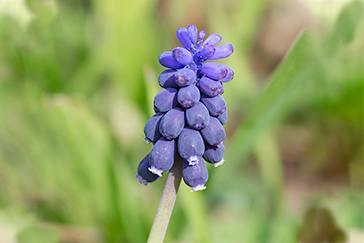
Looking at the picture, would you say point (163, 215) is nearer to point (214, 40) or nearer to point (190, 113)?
point (190, 113)

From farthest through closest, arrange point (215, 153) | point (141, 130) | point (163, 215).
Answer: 1. point (141, 130)
2. point (215, 153)
3. point (163, 215)

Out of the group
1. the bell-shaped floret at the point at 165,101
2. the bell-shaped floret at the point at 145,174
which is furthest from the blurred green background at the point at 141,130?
the bell-shaped floret at the point at 165,101

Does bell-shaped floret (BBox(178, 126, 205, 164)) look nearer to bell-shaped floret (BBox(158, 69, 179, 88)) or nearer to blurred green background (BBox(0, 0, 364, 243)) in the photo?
bell-shaped floret (BBox(158, 69, 179, 88))

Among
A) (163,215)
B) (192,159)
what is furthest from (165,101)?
(163,215)

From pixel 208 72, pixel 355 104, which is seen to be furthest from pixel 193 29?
pixel 355 104

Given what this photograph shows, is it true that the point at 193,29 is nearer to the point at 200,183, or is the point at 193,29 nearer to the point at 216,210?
the point at 200,183

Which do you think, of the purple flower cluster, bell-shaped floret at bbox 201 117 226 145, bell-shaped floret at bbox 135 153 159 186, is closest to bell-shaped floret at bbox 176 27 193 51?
the purple flower cluster
